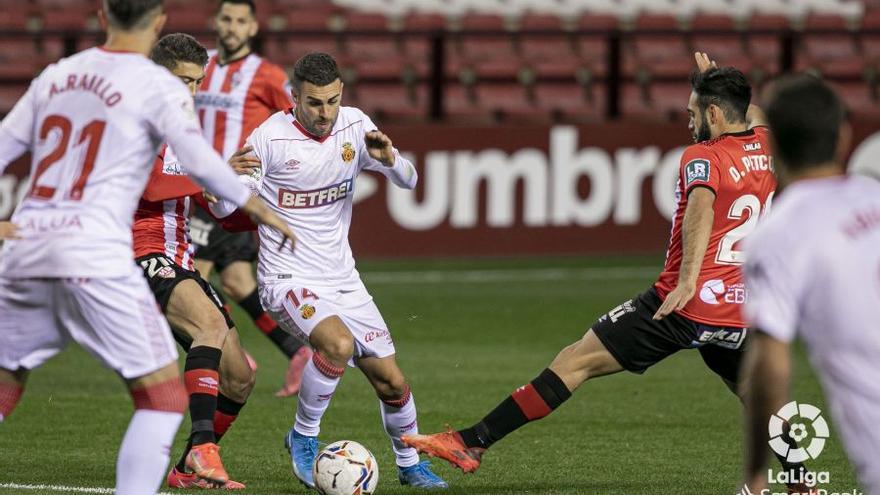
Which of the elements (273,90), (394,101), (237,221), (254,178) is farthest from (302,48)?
(254,178)

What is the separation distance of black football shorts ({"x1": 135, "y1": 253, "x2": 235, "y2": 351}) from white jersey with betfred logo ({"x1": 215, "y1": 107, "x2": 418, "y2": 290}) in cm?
28

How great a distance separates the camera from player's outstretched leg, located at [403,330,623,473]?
641 centimetres

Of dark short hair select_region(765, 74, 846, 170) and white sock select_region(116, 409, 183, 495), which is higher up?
dark short hair select_region(765, 74, 846, 170)

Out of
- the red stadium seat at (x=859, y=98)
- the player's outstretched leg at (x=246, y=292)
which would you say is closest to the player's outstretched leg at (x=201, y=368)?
the player's outstretched leg at (x=246, y=292)

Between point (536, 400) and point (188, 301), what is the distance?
64.9 inches

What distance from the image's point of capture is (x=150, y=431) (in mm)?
4848

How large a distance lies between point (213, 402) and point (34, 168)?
195 cm

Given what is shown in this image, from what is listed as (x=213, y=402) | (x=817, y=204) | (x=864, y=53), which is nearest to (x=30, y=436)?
(x=213, y=402)

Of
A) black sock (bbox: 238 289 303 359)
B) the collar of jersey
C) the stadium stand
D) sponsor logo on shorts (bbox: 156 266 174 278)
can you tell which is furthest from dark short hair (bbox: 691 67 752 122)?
the stadium stand

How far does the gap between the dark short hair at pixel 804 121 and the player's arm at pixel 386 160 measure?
9.35ft

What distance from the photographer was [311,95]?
6.77 m

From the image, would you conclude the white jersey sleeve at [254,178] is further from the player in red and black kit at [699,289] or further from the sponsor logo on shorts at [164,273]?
the player in red and black kit at [699,289]

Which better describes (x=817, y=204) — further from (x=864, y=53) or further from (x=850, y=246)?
(x=864, y=53)

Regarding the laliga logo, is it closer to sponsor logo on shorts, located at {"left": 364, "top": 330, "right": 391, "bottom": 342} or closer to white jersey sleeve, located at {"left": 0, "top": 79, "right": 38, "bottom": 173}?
sponsor logo on shorts, located at {"left": 364, "top": 330, "right": 391, "bottom": 342}
